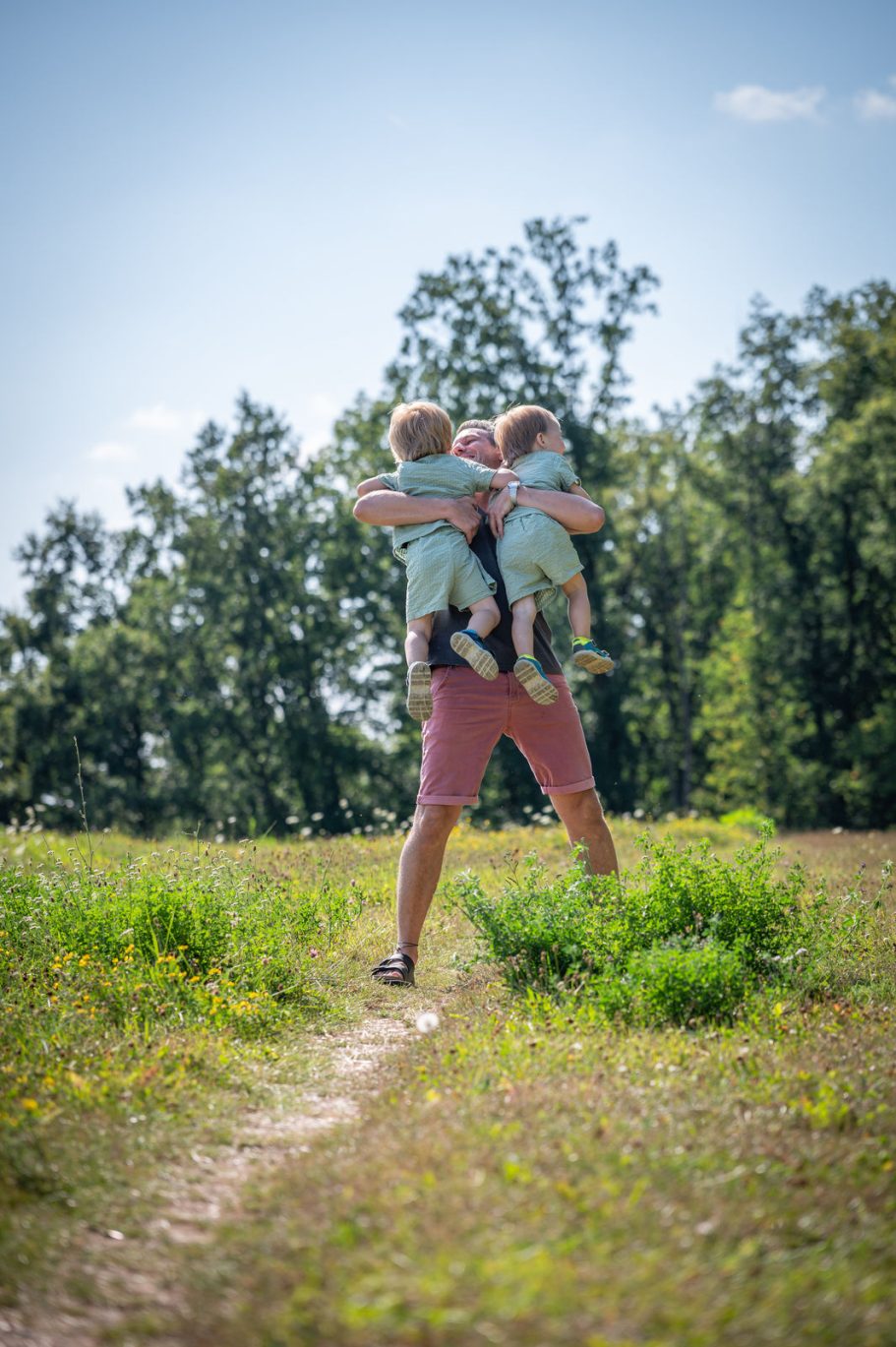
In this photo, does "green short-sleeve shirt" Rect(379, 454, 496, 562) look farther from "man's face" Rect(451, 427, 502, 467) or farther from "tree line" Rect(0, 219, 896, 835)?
"tree line" Rect(0, 219, 896, 835)

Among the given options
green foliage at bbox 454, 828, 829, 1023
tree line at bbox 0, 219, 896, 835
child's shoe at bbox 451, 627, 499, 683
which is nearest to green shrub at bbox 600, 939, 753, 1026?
green foliage at bbox 454, 828, 829, 1023

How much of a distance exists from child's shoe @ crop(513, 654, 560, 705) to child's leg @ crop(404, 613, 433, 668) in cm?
41

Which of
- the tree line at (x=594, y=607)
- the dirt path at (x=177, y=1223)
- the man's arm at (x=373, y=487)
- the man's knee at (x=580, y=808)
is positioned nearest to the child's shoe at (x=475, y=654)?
the man's knee at (x=580, y=808)

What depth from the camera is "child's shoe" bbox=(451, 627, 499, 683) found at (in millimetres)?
4801

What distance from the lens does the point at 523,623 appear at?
16.5 ft

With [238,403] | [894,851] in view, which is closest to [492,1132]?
[894,851]

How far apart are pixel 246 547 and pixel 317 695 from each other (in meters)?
4.76

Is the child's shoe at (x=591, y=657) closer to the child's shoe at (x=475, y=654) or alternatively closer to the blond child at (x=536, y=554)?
the blond child at (x=536, y=554)

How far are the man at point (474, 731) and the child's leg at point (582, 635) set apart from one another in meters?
0.15

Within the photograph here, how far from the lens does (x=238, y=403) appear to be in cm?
3328

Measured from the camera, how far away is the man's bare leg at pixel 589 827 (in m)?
5.09

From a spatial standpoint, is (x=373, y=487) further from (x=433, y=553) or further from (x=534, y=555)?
(x=534, y=555)

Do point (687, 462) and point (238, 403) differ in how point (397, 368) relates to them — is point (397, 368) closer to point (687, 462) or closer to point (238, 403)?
point (238, 403)

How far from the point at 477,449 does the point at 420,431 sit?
0.46m
